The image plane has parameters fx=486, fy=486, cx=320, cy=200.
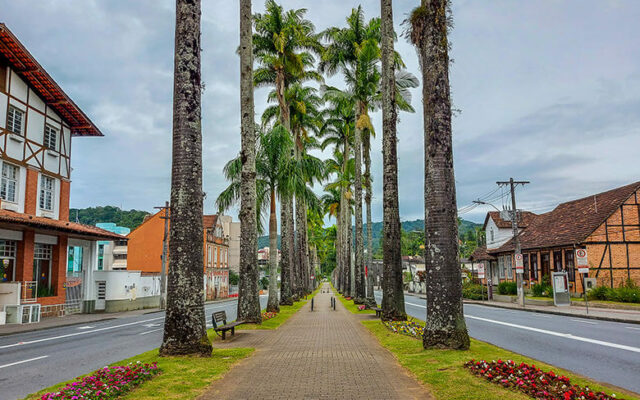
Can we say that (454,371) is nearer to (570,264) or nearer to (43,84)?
(43,84)

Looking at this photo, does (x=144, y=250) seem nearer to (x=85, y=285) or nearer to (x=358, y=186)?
(x=85, y=285)

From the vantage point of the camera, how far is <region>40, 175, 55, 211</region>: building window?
2802 cm

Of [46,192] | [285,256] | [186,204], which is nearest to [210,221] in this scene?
[46,192]

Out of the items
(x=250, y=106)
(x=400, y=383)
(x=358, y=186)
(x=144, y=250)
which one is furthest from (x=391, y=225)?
(x=144, y=250)

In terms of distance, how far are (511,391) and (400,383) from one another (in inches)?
64.8

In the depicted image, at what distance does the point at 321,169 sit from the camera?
2292 cm

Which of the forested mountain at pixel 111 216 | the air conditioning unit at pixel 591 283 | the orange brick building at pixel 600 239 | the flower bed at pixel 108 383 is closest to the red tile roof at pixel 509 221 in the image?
the orange brick building at pixel 600 239

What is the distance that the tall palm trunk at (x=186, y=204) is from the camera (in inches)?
366

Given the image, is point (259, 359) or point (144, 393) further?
point (259, 359)

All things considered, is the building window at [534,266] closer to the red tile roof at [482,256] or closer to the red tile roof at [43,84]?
the red tile roof at [482,256]

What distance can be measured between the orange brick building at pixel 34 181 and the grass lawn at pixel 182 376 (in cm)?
1617

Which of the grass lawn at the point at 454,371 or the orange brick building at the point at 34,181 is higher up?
the orange brick building at the point at 34,181

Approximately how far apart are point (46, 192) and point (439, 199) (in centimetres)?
2616

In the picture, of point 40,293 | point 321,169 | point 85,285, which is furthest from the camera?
point 85,285
